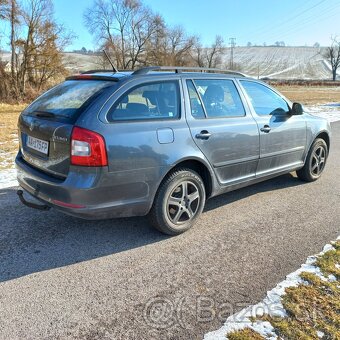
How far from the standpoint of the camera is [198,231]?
12.6ft

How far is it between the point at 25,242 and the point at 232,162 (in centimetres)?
239

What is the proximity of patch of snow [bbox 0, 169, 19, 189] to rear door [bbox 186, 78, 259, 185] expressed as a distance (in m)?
3.03

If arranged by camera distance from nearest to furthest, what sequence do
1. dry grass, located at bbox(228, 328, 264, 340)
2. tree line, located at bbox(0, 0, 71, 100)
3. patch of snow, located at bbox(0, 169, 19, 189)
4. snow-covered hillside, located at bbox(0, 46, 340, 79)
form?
dry grass, located at bbox(228, 328, 264, 340)
patch of snow, located at bbox(0, 169, 19, 189)
tree line, located at bbox(0, 0, 71, 100)
snow-covered hillside, located at bbox(0, 46, 340, 79)

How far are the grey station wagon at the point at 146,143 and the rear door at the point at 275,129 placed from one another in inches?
0.9

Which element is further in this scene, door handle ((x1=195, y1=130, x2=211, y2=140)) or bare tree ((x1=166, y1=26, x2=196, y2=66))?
bare tree ((x1=166, y1=26, x2=196, y2=66))

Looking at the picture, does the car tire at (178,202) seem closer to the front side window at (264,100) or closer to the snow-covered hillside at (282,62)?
the front side window at (264,100)

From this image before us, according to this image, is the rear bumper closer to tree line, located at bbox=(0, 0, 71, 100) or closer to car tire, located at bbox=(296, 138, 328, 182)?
car tire, located at bbox=(296, 138, 328, 182)

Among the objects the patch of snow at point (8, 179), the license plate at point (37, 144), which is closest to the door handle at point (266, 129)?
the license plate at point (37, 144)

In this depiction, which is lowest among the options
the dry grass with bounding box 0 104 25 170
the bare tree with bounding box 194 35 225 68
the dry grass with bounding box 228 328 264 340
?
the dry grass with bounding box 228 328 264 340

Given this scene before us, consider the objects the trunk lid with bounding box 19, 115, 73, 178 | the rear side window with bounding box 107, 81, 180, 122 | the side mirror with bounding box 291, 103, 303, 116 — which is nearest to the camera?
the trunk lid with bounding box 19, 115, 73, 178

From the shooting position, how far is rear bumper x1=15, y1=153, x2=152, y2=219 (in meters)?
3.02

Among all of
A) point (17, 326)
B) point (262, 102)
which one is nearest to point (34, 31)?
point (262, 102)

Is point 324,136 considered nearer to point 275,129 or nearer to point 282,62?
point 275,129

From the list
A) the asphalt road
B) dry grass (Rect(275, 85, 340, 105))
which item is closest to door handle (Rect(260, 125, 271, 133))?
the asphalt road
